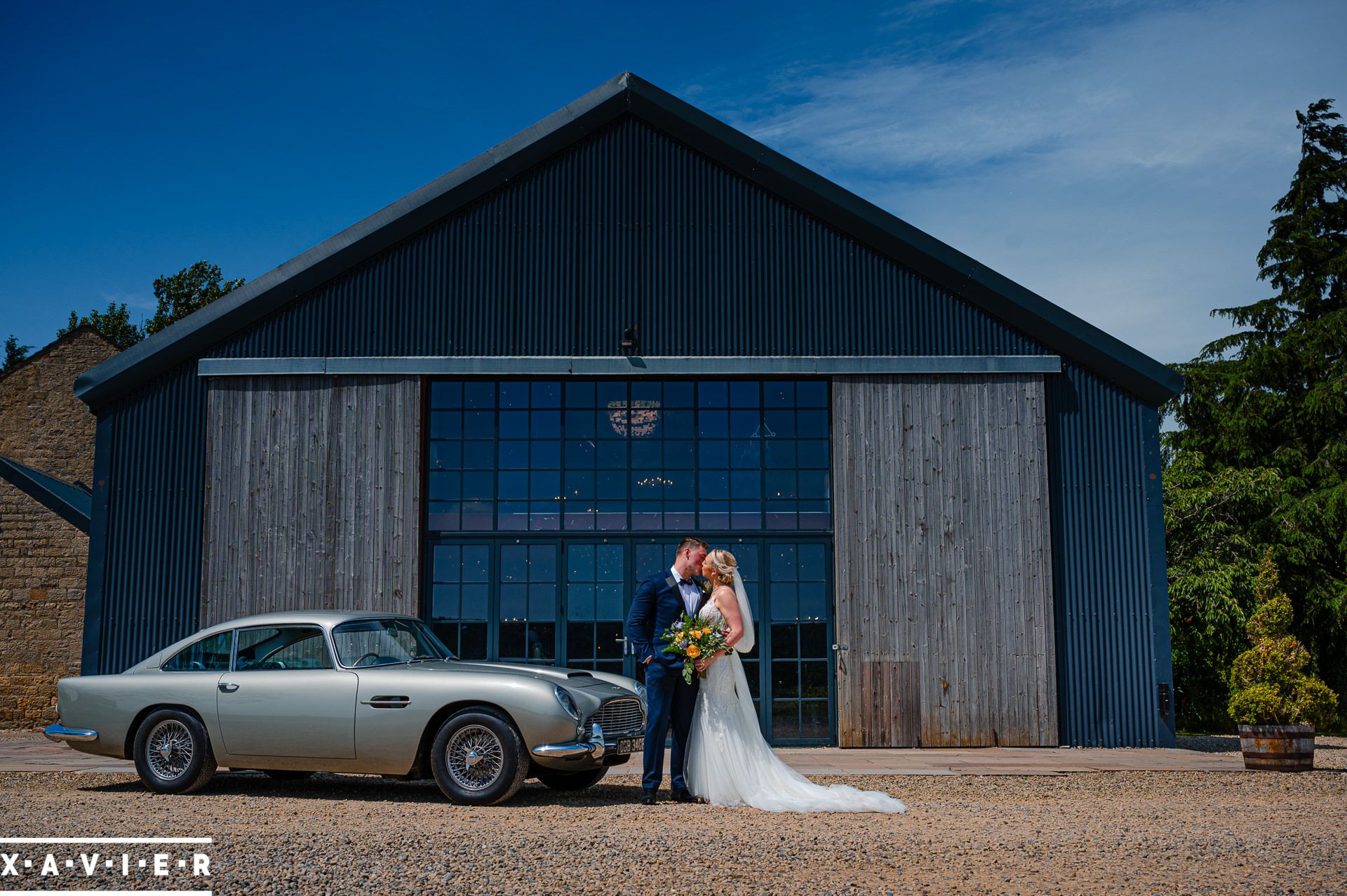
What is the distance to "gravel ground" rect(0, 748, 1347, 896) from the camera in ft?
17.9

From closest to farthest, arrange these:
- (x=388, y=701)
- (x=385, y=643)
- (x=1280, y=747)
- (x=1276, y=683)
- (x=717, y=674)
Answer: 1. (x=388, y=701)
2. (x=717, y=674)
3. (x=385, y=643)
4. (x=1280, y=747)
5. (x=1276, y=683)

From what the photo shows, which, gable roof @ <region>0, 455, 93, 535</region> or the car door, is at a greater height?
gable roof @ <region>0, 455, 93, 535</region>

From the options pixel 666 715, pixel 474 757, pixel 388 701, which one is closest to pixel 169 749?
pixel 388 701

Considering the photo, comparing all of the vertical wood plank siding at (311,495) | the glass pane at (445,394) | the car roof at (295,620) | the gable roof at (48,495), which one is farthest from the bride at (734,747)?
the gable roof at (48,495)

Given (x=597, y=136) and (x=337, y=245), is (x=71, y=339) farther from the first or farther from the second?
(x=597, y=136)

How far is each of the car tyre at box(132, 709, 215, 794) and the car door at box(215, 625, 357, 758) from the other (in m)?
0.24

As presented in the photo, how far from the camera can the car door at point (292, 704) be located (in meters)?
8.49

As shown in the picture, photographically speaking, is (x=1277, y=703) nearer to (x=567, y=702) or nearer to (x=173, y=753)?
(x=567, y=702)

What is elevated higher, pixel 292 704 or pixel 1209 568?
pixel 1209 568

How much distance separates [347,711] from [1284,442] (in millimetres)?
24006

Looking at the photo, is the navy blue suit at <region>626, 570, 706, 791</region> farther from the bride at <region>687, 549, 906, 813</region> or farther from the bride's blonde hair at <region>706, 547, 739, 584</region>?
the bride's blonde hair at <region>706, 547, 739, 584</region>

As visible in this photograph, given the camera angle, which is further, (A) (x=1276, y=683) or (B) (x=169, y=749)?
(A) (x=1276, y=683)

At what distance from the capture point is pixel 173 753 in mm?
8828

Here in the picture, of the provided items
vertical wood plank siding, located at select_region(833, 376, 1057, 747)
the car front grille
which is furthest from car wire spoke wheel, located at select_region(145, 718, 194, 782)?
vertical wood plank siding, located at select_region(833, 376, 1057, 747)
